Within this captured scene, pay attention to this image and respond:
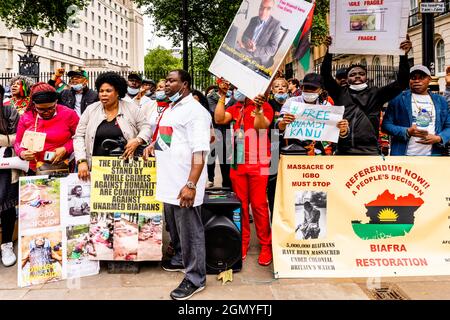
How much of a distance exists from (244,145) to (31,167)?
2.31m

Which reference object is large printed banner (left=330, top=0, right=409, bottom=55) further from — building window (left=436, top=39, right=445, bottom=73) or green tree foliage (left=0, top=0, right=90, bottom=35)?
building window (left=436, top=39, right=445, bottom=73)

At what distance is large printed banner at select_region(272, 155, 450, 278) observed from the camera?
4.07 m

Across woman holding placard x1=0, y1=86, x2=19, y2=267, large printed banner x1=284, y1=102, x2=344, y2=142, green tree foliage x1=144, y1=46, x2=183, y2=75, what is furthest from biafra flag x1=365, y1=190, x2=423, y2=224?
green tree foliage x1=144, y1=46, x2=183, y2=75

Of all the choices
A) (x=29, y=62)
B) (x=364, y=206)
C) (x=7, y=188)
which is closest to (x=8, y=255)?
(x=7, y=188)

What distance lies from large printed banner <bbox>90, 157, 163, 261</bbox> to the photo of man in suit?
1464mm

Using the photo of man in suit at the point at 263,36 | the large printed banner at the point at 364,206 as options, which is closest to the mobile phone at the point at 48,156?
the photo of man in suit at the point at 263,36

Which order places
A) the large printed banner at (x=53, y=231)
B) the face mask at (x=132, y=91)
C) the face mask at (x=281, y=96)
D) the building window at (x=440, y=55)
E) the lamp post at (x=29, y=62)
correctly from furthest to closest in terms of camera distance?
the building window at (x=440, y=55) → the lamp post at (x=29, y=62) → the face mask at (x=132, y=91) → the face mask at (x=281, y=96) → the large printed banner at (x=53, y=231)

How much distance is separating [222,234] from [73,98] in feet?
12.9

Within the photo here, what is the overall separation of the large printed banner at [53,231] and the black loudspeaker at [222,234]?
118 centimetres

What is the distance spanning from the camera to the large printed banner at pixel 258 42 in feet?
11.5

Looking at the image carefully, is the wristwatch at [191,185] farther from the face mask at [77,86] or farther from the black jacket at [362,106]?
the face mask at [77,86]

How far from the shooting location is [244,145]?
430cm
